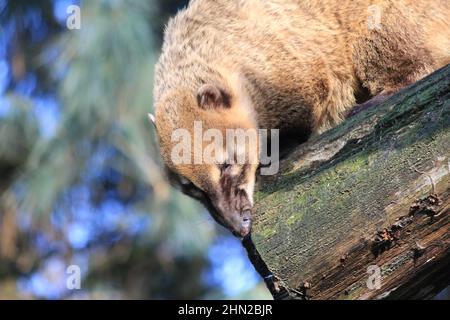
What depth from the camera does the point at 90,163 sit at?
1109 centimetres

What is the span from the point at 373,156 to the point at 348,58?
5.97 ft

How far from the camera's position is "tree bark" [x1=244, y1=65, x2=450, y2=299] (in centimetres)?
349

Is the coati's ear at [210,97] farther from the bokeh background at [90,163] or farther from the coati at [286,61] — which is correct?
the bokeh background at [90,163]

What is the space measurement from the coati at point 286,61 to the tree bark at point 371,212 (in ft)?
2.93

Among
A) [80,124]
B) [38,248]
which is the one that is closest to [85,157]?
[80,124]

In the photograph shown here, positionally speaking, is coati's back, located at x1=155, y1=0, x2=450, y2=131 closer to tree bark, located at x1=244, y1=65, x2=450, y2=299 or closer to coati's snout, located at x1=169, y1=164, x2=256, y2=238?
coati's snout, located at x1=169, y1=164, x2=256, y2=238

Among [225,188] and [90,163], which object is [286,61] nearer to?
[225,188]

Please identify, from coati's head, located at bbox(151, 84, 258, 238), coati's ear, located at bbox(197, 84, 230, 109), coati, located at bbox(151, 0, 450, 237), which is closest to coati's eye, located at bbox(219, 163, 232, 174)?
coati's head, located at bbox(151, 84, 258, 238)

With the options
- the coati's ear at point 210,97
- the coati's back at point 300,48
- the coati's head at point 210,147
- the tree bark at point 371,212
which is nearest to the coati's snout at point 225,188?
the coati's head at point 210,147

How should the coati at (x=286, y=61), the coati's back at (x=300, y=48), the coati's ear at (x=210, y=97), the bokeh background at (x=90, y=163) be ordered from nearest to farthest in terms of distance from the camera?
the coati's ear at (x=210, y=97), the coati at (x=286, y=61), the coati's back at (x=300, y=48), the bokeh background at (x=90, y=163)

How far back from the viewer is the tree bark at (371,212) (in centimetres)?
349

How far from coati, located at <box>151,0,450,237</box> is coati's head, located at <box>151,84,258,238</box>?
0.4 inches

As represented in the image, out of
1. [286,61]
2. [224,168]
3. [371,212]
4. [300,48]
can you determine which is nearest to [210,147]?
[224,168]

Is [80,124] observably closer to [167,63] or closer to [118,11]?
[118,11]
